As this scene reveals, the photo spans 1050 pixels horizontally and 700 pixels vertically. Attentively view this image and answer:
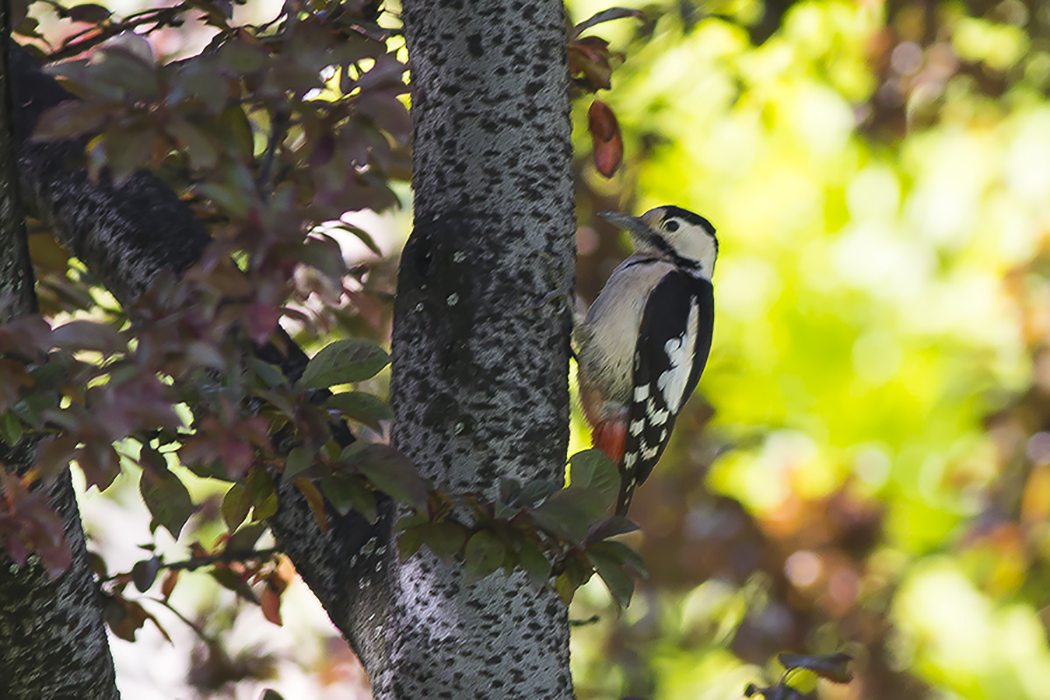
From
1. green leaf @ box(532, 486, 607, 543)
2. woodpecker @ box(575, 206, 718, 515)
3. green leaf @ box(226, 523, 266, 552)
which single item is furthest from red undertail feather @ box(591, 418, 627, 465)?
green leaf @ box(532, 486, 607, 543)

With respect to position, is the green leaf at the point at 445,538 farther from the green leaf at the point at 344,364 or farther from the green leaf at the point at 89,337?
the green leaf at the point at 89,337

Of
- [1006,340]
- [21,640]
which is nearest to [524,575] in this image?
[21,640]

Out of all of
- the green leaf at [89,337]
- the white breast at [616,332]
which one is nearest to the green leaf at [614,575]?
the green leaf at [89,337]

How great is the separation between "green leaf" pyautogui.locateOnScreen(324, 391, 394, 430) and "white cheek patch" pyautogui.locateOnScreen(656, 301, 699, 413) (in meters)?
1.75

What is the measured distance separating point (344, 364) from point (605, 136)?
3.27 feet

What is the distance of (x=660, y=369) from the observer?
284 cm

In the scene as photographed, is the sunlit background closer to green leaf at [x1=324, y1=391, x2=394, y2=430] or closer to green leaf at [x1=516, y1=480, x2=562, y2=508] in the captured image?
green leaf at [x1=516, y1=480, x2=562, y2=508]

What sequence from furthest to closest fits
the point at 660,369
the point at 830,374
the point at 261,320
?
the point at 830,374 → the point at 660,369 → the point at 261,320

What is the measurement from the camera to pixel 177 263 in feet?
5.67

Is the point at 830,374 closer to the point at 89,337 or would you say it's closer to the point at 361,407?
the point at 361,407

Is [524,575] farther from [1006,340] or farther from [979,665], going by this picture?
[979,665]

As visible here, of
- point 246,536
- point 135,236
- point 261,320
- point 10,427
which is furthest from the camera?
point 246,536

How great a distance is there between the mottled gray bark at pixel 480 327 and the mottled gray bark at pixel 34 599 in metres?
0.44

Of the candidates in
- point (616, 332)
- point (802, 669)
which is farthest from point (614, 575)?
point (616, 332)
